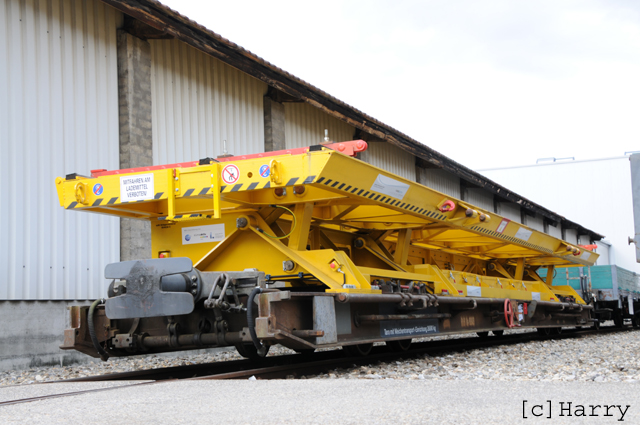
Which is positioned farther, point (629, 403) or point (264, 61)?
point (264, 61)

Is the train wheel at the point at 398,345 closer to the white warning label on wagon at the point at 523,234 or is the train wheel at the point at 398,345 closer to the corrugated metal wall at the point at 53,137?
the white warning label on wagon at the point at 523,234

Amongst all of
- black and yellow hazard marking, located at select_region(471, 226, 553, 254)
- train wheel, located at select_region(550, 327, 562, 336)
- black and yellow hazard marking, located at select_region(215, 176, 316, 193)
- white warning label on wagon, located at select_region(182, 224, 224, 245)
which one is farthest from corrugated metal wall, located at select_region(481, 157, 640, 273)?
black and yellow hazard marking, located at select_region(215, 176, 316, 193)

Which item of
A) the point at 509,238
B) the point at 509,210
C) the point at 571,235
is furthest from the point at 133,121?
the point at 571,235

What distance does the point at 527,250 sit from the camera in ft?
43.6

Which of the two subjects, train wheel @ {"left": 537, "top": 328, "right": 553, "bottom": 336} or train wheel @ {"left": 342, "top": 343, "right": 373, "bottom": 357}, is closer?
train wheel @ {"left": 342, "top": 343, "right": 373, "bottom": 357}

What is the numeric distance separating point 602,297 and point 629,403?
1526 cm

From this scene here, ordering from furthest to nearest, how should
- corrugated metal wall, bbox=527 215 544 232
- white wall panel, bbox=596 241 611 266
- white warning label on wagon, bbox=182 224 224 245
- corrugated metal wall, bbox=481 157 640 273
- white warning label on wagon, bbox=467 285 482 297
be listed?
corrugated metal wall, bbox=481 157 640 273 → white wall panel, bbox=596 241 611 266 → corrugated metal wall, bbox=527 215 544 232 → white warning label on wagon, bbox=467 285 482 297 → white warning label on wagon, bbox=182 224 224 245

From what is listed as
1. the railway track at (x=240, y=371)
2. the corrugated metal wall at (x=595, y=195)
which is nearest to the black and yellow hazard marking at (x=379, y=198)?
the railway track at (x=240, y=371)

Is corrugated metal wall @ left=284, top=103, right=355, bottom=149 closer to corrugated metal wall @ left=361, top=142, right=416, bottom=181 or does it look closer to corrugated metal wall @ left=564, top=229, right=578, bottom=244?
corrugated metal wall @ left=361, top=142, right=416, bottom=181

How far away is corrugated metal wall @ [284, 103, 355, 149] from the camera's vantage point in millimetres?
15383

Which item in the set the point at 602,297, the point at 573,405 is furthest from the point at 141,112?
the point at 602,297

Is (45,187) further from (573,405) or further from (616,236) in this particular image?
(616,236)

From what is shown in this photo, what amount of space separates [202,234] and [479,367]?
3.48m

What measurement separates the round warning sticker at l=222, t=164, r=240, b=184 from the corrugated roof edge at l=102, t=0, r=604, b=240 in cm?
462
